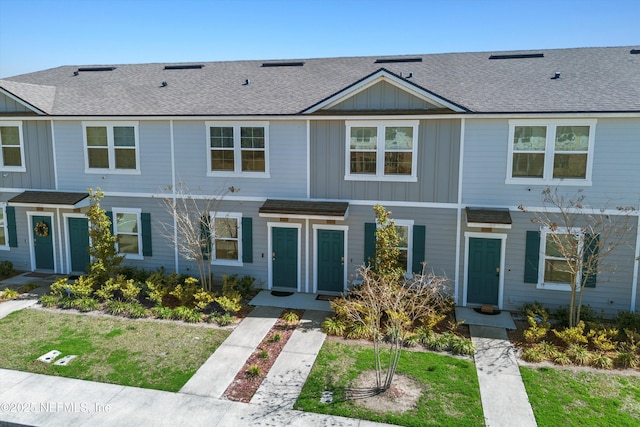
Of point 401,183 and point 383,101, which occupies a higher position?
point 383,101

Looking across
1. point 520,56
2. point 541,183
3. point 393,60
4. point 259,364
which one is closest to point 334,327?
point 259,364

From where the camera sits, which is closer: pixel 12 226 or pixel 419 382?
pixel 419 382

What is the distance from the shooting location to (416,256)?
14.1 m

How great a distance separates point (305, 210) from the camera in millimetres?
14039

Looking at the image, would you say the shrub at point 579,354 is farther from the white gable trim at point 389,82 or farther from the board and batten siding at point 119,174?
the board and batten siding at point 119,174

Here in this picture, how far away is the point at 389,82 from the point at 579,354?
874cm

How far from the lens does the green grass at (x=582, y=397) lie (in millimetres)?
8320

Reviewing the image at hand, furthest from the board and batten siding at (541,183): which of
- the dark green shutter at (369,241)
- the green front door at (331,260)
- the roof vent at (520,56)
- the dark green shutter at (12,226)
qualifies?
the dark green shutter at (12,226)

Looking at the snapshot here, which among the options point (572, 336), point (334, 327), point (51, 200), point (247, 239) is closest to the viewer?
point (572, 336)

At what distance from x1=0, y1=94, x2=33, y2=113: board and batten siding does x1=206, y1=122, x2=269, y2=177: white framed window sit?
6.93 meters

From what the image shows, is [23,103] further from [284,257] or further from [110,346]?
[284,257]

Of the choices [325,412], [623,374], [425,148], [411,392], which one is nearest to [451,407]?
[411,392]

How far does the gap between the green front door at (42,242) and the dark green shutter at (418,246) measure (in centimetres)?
1328

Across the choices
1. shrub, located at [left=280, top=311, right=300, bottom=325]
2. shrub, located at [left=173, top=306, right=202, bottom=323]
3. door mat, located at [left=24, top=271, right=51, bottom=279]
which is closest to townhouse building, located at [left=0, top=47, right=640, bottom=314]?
door mat, located at [left=24, top=271, right=51, bottom=279]
